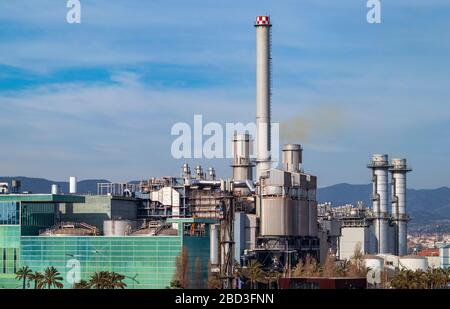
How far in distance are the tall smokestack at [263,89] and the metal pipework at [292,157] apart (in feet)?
11.1

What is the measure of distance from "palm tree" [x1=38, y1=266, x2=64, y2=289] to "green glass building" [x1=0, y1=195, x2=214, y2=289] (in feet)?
10.1

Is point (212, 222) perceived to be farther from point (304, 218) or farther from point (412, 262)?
point (412, 262)

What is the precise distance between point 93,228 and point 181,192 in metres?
21.7

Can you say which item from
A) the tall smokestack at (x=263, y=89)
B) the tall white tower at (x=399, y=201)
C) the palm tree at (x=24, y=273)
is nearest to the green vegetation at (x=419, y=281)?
the tall smokestack at (x=263, y=89)

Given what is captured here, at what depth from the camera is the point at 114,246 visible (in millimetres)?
127000

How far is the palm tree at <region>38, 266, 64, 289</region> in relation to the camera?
117 m

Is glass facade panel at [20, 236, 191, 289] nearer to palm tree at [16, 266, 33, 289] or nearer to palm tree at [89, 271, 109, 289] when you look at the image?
palm tree at [16, 266, 33, 289]

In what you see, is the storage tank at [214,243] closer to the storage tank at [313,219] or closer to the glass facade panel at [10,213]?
the glass facade panel at [10,213]

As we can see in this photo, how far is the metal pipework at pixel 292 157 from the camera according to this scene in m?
161

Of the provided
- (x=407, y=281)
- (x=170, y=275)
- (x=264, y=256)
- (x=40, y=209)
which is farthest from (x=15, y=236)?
(x=407, y=281)

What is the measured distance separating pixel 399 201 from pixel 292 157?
101ft

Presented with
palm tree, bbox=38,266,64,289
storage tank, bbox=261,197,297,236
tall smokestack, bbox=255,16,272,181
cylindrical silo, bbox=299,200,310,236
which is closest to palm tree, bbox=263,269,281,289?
storage tank, bbox=261,197,297,236

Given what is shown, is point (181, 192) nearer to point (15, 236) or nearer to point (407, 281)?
point (15, 236)

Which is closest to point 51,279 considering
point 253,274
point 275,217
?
point 253,274
